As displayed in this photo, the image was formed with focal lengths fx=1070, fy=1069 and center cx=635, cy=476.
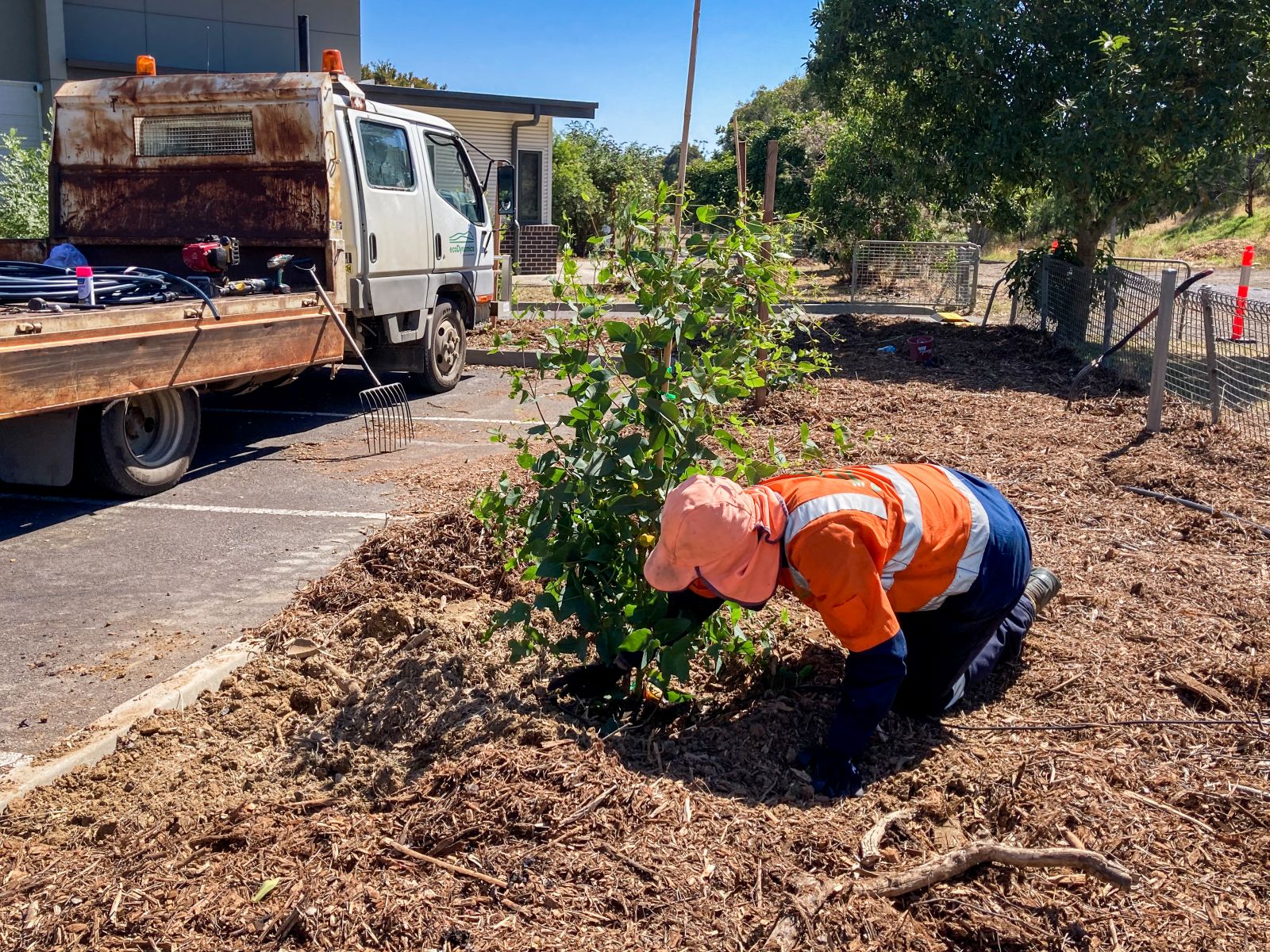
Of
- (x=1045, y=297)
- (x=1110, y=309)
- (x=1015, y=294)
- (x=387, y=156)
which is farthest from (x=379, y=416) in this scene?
(x=1015, y=294)

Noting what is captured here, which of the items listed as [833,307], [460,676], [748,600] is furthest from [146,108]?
[833,307]

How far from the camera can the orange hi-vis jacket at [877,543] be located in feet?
10.2

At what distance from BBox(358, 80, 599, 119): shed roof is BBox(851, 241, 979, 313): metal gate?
7.70m

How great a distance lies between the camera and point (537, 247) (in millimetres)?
24297

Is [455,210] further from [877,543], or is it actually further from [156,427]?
[877,543]

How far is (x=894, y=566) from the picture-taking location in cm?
338

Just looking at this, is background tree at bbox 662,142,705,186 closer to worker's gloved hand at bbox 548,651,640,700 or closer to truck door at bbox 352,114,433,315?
truck door at bbox 352,114,433,315

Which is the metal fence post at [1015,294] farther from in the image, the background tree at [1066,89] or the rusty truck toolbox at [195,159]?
the rusty truck toolbox at [195,159]

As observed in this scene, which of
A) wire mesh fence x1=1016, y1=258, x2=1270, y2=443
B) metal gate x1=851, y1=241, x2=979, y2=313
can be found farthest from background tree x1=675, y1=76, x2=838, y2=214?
wire mesh fence x1=1016, y1=258, x2=1270, y2=443

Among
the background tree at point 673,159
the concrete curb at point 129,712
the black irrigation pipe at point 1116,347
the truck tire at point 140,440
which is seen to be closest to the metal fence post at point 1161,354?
the black irrigation pipe at point 1116,347

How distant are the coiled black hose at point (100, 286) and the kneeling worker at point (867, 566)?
522cm

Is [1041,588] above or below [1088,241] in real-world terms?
below

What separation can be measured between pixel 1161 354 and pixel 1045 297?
5.99m

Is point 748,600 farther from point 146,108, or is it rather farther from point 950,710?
point 146,108
